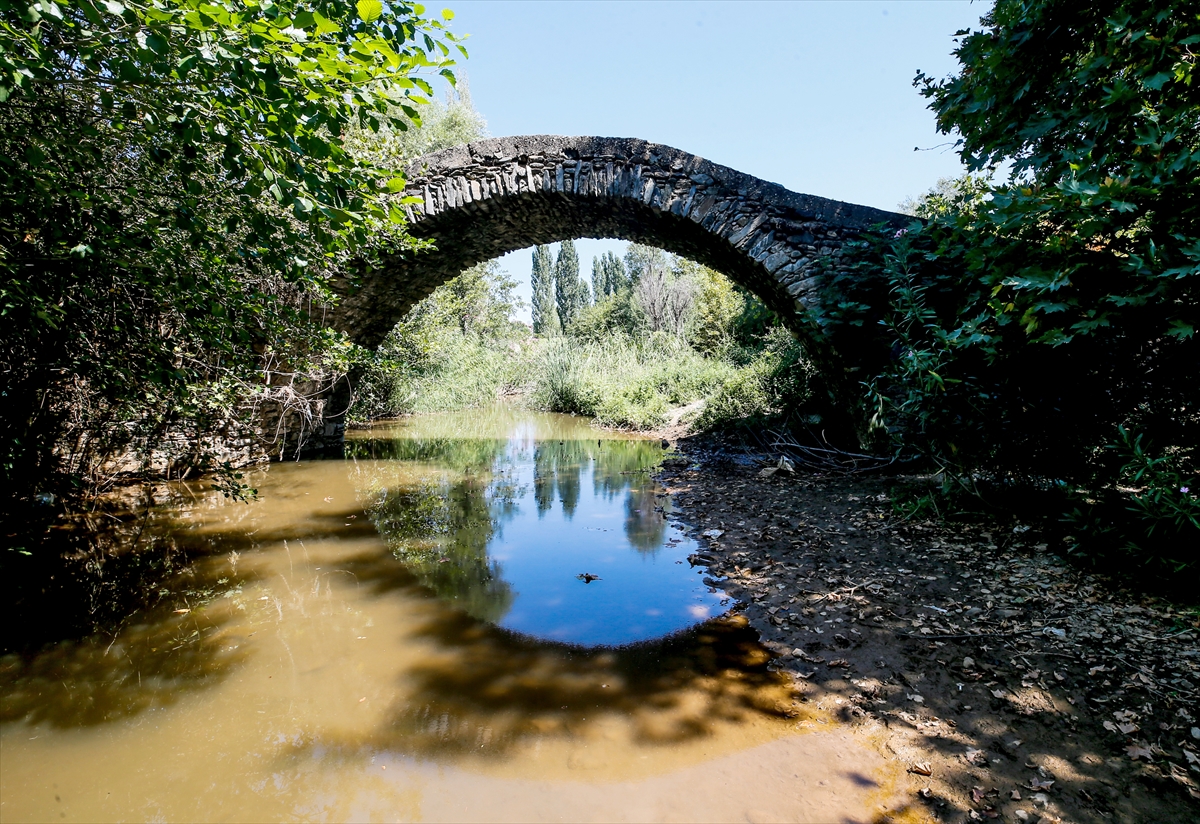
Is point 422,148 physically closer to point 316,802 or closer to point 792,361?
point 792,361

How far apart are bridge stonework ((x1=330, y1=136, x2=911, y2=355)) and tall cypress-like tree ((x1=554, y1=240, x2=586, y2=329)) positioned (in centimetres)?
2956

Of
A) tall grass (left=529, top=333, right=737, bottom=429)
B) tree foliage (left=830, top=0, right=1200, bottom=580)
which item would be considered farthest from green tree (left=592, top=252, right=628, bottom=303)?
tree foliage (left=830, top=0, right=1200, bottom=580)

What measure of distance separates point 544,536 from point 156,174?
3561mm

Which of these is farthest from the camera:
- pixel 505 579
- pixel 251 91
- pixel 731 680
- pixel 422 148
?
pixel 422 148

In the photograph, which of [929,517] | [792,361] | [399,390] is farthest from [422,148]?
[929,517]

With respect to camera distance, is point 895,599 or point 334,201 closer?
point 334,201

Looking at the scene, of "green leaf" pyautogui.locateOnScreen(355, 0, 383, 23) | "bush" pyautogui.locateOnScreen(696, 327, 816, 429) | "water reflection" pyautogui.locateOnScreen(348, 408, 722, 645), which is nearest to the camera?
"green leaf" pyautogui.locateOnScreen(355, 0, 383, 23)

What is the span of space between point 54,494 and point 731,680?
17.0ft

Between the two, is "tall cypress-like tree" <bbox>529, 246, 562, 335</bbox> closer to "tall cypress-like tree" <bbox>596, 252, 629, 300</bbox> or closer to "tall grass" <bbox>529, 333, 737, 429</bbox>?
"tall cypress-like tree" <bbox>596, 252, 629, 300</bbox>

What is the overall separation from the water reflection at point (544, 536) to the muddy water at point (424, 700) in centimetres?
3

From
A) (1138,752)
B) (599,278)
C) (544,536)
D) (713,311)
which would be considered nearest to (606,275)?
(599,278)

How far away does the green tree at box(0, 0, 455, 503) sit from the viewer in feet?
6.68

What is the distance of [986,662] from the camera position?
2.44 m

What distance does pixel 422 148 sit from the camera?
15.4 meters
